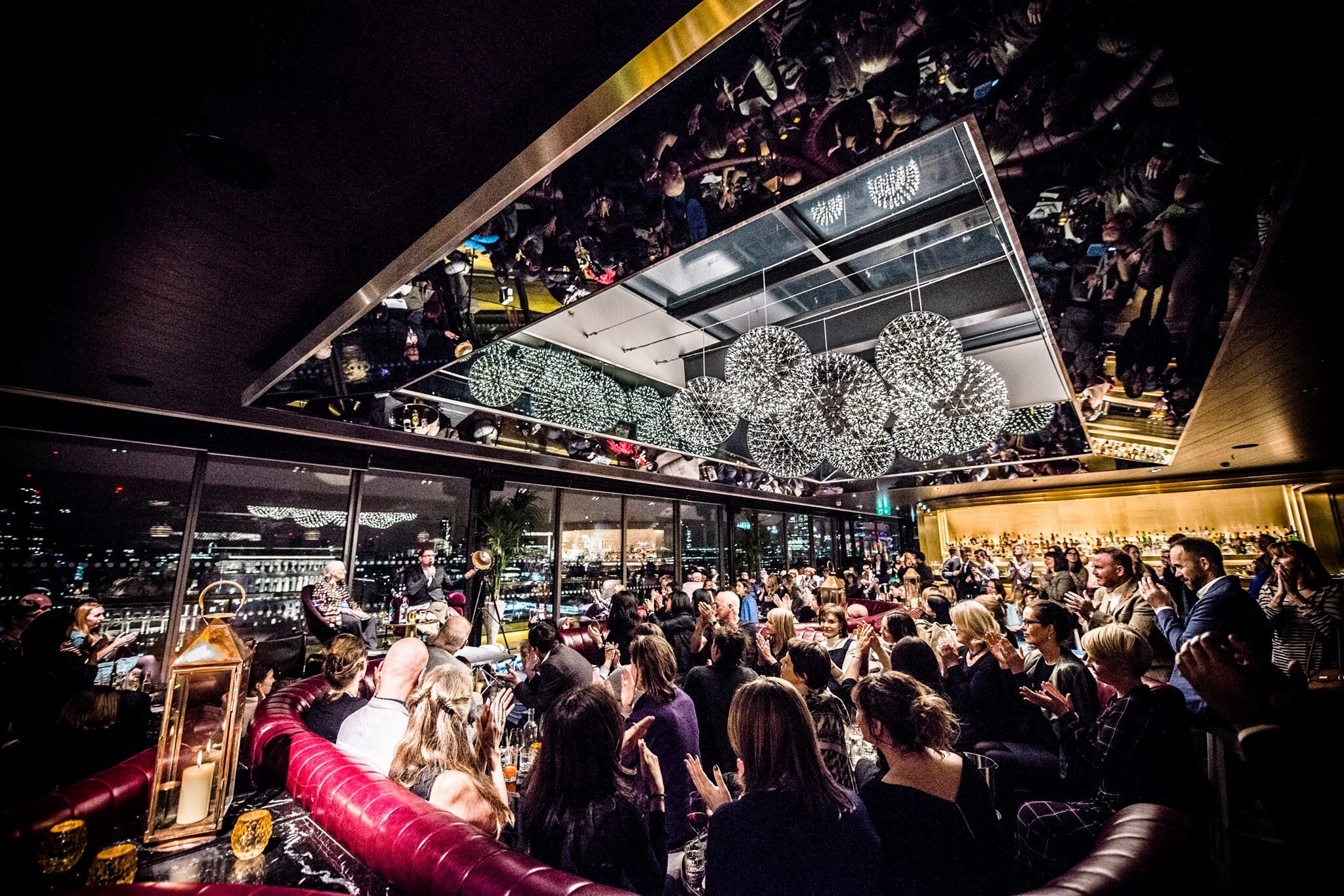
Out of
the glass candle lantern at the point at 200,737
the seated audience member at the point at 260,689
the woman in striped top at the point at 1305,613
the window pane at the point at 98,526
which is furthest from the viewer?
the window pane at the point at 98,526

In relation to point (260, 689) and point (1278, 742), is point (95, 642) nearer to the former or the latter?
point (260, 689)

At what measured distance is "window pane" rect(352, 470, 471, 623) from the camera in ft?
22.9

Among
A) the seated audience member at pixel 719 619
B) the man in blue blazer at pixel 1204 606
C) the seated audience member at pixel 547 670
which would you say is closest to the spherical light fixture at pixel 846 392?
the seated audience member at pixel 719 619

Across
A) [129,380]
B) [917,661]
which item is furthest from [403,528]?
[917,661]

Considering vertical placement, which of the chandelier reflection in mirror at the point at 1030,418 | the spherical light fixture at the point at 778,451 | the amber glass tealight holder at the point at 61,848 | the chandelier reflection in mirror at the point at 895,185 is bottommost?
the amber glass tealight holder at the point at 61,848

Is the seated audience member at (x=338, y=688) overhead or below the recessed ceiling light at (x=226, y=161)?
below

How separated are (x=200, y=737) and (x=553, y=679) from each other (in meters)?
1.78

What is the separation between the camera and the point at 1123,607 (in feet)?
13.7

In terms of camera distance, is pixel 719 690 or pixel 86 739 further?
pixel 719 690

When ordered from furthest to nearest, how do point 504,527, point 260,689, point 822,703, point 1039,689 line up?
1. point 504,527
2. point 260,689
3. point 1039,689
4. point 822,703

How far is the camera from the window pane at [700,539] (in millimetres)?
12156

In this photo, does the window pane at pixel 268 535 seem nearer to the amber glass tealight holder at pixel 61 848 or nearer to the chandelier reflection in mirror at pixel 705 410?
the chandelier reflection in mirror at pixel 705 410

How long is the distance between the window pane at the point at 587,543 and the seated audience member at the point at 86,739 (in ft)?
22.3

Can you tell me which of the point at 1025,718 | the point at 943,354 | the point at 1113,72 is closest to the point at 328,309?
the point at 1113,72
